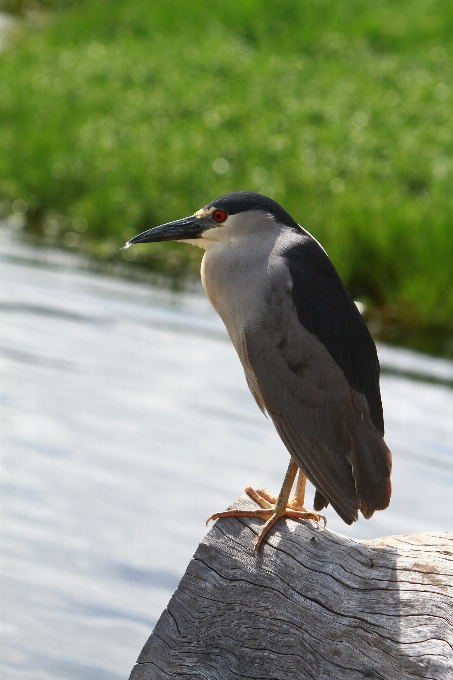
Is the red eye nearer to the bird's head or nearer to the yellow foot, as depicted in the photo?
the bird's head

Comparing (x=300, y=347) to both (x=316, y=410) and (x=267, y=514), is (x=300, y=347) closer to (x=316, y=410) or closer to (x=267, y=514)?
(x=316, y=410)

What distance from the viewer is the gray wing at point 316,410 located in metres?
4.62

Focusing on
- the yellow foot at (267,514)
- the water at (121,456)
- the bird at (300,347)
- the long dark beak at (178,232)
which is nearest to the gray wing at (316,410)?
the bird at (300,347)

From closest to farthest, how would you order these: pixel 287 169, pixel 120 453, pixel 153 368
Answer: pixel 120 453 → pixel 153 368 → pixel 287 169

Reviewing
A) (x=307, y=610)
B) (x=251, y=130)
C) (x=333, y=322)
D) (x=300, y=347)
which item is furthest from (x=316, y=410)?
(x=251, y=130)

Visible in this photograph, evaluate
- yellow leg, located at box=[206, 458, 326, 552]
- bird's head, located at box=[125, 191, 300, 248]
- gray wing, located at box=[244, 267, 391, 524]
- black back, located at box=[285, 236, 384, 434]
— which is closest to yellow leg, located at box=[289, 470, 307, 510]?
yellow leg, located at box=[206, 458, 326, 552]

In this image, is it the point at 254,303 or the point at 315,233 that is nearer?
the point at 254,303

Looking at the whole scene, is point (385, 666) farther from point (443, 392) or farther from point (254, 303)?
point (443, 392)

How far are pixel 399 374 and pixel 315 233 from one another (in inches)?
133

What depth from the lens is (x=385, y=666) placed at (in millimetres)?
3795

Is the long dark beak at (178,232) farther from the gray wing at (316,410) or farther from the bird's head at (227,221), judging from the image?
the gray wing at (316,410)

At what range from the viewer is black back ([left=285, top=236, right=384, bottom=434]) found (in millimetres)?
4668

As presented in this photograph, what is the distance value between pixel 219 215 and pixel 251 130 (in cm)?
1548

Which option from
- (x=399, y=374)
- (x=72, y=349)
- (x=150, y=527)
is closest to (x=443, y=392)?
(x=399, y=374)
